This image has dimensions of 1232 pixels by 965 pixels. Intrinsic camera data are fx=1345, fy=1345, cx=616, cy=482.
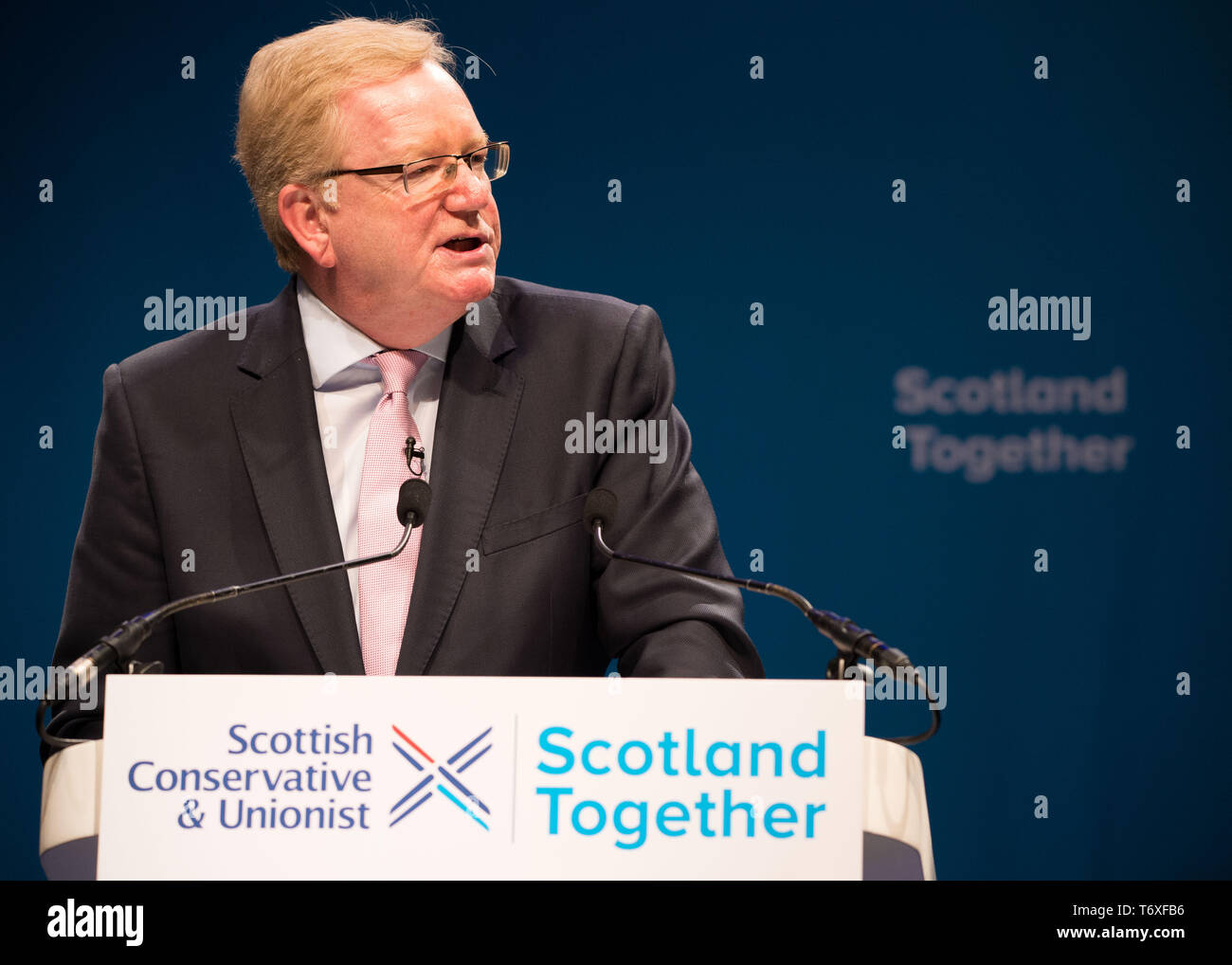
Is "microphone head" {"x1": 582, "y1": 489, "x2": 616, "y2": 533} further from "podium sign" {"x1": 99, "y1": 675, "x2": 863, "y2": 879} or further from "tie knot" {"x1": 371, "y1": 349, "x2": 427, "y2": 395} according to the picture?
"tie knot" {"x1": 371, "y1": 349, "x2": 427, "y2": 395}

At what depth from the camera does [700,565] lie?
86.0 inches

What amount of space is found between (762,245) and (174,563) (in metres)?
1.85

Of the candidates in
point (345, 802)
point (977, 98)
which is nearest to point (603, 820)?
point (345, 802)

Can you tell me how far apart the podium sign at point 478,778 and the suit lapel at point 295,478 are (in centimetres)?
62

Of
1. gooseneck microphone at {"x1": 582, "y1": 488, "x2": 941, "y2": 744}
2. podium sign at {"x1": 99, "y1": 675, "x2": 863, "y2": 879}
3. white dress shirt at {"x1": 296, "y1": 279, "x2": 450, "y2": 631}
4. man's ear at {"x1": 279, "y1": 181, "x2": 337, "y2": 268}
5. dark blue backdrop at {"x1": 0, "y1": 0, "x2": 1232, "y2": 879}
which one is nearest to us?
podium sign at {"x1": 99, "y1": 675, "x2": 863, "y2": 879}

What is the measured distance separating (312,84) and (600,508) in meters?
0.96

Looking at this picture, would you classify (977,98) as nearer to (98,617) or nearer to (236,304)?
(236,304)

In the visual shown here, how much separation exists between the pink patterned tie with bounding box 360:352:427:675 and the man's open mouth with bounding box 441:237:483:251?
0.23 m

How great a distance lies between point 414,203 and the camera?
87.0 inches

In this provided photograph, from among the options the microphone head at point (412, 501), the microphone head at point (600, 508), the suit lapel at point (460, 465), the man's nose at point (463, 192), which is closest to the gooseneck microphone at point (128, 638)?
the microphone head at point (412, 501)

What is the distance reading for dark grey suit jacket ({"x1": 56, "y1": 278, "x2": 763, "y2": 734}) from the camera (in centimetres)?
210

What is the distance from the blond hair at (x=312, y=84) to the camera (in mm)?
2234

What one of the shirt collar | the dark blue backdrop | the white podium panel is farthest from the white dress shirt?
the dark blue backdrop

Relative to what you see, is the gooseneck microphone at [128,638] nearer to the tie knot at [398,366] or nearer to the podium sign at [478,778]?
the podium sign at [478,778]
